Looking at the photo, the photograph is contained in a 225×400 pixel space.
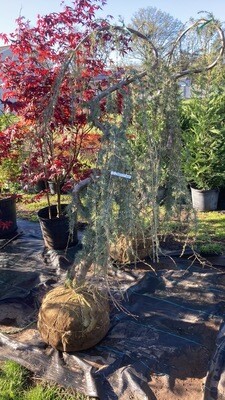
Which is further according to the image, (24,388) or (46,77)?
(46,77)

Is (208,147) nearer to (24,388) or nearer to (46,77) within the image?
(46,77)

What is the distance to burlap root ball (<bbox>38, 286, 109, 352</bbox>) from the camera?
2195 mm

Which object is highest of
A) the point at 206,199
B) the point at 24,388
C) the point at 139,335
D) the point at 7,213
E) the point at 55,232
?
the point at 206,199

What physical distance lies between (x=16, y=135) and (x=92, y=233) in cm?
179

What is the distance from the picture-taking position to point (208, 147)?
4.96m

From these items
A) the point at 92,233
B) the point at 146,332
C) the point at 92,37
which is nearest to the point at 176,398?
the point at 146,332

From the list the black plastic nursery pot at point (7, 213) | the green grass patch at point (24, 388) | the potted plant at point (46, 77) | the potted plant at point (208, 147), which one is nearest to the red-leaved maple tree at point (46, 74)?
the potted plant at point (46, 77)

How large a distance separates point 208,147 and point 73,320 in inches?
141

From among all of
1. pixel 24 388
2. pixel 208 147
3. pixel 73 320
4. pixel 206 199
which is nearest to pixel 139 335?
pixel 73 320

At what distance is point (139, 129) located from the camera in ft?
6.84

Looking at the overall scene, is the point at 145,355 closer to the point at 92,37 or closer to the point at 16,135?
the point at 92,37

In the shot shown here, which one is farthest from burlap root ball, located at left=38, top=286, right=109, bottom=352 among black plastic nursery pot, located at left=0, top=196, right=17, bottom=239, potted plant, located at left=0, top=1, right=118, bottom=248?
black plastic nursery pot, located at left=0, top=196, right=17, bottom=239

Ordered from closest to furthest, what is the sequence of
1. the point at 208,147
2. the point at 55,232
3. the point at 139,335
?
the point at 139,335
the point at 55,232
the point at 208,147

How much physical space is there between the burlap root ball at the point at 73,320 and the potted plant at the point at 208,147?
3004mm
